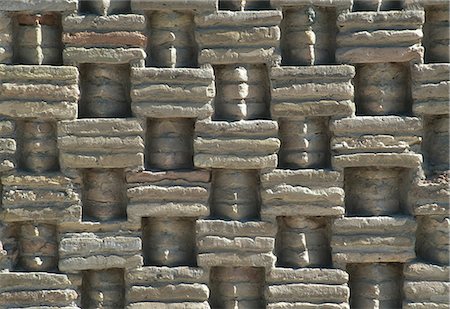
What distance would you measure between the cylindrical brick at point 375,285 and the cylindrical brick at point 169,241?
58 cm

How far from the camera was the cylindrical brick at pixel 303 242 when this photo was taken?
2.18m

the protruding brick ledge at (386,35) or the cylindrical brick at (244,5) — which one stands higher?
the cylindrical brick at (244,5)

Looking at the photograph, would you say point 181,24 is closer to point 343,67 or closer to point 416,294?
point 343,67

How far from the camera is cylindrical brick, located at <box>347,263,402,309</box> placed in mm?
2189

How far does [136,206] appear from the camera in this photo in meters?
2.13

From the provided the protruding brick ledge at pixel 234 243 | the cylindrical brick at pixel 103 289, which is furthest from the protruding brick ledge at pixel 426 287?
the cylindrical brick at pixel 103 289

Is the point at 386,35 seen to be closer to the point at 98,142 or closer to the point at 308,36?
the point at 308,36

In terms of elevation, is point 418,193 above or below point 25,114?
below

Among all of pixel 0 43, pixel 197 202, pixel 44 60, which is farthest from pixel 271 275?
pixel 0 43

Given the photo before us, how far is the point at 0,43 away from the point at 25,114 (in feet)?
0.85

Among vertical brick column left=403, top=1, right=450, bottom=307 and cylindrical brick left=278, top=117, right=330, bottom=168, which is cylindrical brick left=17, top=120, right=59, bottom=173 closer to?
cylindrical brick left=278, top=117, right=330, bottom=168

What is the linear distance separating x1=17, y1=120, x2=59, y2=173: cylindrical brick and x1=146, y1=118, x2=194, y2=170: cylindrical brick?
1.10 feet

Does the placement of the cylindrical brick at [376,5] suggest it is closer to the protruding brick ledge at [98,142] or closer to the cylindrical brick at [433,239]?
the cylindrical brick at [433,239]

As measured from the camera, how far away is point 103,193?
217 cm
